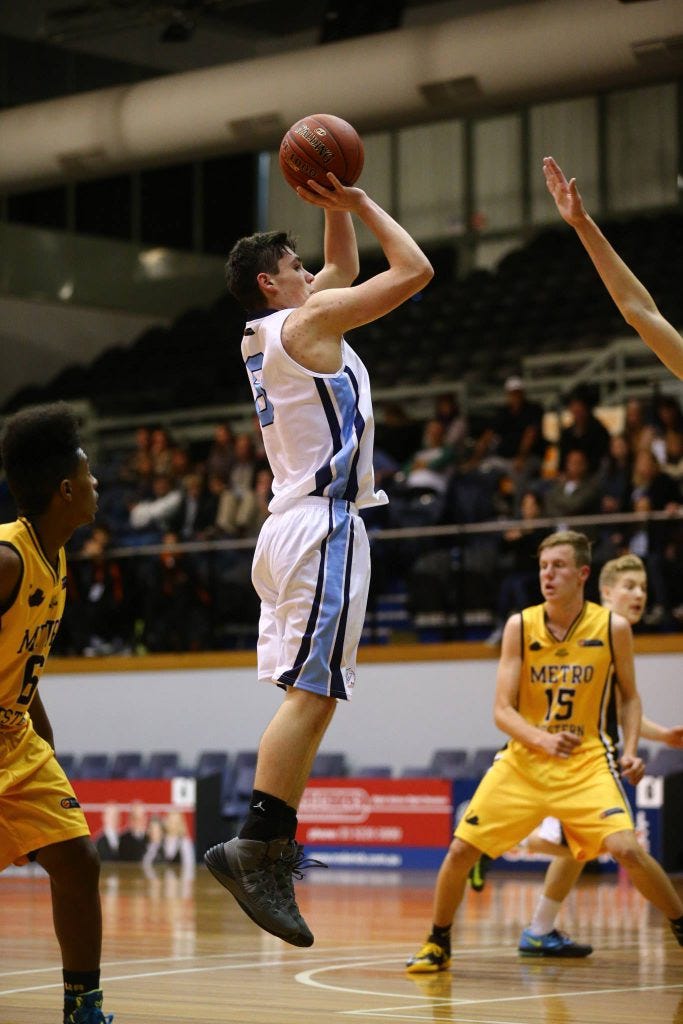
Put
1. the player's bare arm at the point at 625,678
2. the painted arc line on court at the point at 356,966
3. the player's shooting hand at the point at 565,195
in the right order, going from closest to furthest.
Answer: the player's shooting hand at the point at 565,195
the painted arc line on court at the point at 356,966
the player's bare arm at the point at 625,678

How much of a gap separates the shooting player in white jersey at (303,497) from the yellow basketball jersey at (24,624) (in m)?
0.70

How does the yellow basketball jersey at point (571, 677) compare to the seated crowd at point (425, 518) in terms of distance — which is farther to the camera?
the seated crowd at point (425, 518)

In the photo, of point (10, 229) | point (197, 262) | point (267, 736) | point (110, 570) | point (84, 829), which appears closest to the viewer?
point (84, 829)

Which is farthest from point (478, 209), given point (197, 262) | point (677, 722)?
point (677, 722)

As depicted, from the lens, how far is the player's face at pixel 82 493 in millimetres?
4133

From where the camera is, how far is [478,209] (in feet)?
68.7

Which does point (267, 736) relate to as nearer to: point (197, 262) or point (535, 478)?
point (535, 478)

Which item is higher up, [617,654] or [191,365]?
[191,365]

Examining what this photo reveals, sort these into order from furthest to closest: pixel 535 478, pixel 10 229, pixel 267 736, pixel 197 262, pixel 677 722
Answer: pixel 197 262, pixel 10 229, pixel 535 478, pixel 677 722, pixel 267 736

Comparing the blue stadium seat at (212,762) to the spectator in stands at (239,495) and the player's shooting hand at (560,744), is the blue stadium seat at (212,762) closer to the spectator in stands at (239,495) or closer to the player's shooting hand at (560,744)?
the spectator in stands at (239,495)

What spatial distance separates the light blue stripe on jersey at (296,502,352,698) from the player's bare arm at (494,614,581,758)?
5.96 feet

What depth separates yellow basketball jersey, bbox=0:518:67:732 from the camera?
13.0ft

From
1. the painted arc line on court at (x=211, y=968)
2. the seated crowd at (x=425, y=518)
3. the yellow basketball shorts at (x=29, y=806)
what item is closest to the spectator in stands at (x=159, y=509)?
the seated crowd at (x=425, y=518)

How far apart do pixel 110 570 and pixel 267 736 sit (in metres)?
9.88
